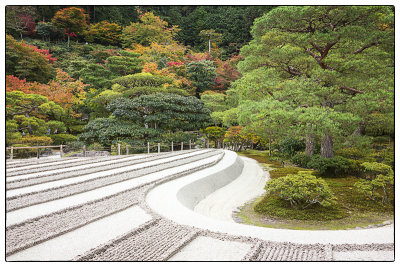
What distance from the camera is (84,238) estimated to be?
1.89 metres

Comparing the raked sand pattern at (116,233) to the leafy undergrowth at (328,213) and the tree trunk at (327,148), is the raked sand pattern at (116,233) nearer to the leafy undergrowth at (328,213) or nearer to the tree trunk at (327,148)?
the leafy undergrowth at (328,213)

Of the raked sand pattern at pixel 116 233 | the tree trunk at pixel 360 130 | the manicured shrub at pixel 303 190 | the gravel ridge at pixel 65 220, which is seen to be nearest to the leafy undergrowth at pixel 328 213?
the manicured shrub at pixel 303 190

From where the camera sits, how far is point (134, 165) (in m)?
5.81

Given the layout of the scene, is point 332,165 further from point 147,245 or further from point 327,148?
point 147,245

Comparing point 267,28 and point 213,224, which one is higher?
point 267,28

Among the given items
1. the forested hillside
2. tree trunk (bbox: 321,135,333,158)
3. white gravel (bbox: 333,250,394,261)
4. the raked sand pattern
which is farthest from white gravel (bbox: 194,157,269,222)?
white gravel (bbox: 333,250,394,261)

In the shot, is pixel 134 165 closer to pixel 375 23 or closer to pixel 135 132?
pixel 135 132

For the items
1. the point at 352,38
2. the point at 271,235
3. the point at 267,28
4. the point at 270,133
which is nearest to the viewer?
the point at 271,235

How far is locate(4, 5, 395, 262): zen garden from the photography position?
1.62 m

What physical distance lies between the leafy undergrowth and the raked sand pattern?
47 cm

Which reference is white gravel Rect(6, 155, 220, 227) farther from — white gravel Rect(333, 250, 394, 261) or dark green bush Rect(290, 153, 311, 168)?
dark green bush Rect(290, 153, 311, 168)
